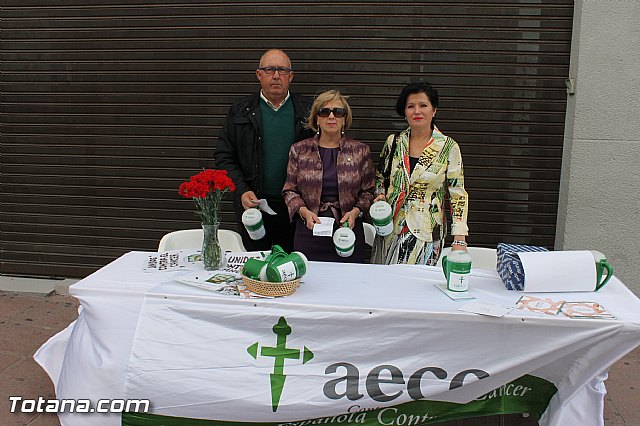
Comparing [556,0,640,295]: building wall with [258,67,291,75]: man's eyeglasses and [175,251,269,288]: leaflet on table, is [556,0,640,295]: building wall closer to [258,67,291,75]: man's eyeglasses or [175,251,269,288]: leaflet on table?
[258,67,291,75]: man's eyeglasses

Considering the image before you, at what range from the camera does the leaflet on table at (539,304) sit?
2.50m

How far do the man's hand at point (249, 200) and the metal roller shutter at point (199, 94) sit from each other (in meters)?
1.25

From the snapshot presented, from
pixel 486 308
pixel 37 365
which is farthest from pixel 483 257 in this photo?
pixel 37 365

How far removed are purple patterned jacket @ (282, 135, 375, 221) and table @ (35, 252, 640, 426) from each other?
0.91 meters

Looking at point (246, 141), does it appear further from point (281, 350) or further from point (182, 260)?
point (281, 350)

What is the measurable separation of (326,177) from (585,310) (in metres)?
1.56

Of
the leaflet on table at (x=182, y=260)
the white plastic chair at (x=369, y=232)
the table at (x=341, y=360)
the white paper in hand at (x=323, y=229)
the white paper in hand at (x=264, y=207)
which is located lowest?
the table at (x=341, y=360)

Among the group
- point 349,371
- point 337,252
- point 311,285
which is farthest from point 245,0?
point 349,371

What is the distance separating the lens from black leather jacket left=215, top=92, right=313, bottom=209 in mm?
3818

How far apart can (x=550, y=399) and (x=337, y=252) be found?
1.33 m

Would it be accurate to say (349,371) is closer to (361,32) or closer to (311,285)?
(311,285)

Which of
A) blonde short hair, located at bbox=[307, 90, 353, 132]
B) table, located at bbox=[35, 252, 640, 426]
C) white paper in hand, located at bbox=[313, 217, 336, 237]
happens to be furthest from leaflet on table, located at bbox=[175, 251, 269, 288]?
blonde short hair, located at bbox=[307, 90, 353, 132]

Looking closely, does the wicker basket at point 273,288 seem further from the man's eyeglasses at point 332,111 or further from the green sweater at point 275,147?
the green sweater at point 275,147

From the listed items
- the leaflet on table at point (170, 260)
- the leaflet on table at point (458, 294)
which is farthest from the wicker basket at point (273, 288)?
the leaflet on table at point (458, 294)
